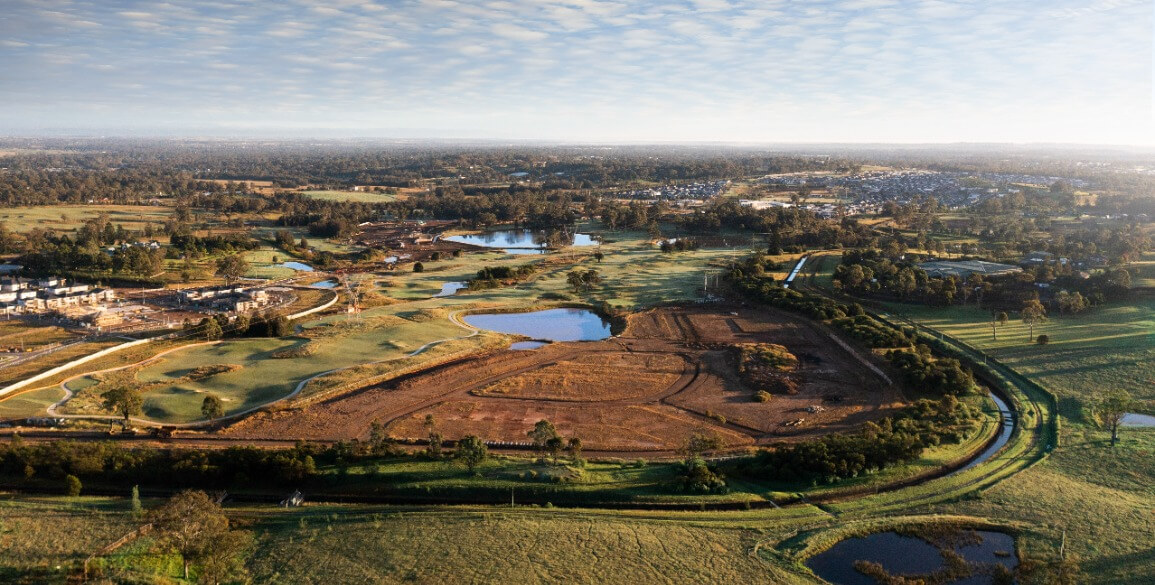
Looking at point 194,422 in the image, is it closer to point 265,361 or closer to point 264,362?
point 264,362

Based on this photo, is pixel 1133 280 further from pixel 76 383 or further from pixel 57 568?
pixel 76 383

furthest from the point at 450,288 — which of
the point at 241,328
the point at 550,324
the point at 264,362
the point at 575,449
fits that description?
the point at 575,449

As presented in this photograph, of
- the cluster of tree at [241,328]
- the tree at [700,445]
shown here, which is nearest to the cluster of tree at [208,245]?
the cluster of tree at [241,328]

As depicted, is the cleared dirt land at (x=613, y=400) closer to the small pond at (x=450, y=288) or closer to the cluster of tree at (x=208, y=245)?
the small pond at (x=450, y=288)

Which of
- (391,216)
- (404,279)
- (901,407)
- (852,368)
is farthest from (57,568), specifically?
(391,216)

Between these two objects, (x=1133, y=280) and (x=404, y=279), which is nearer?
(x=1133, y=280)
